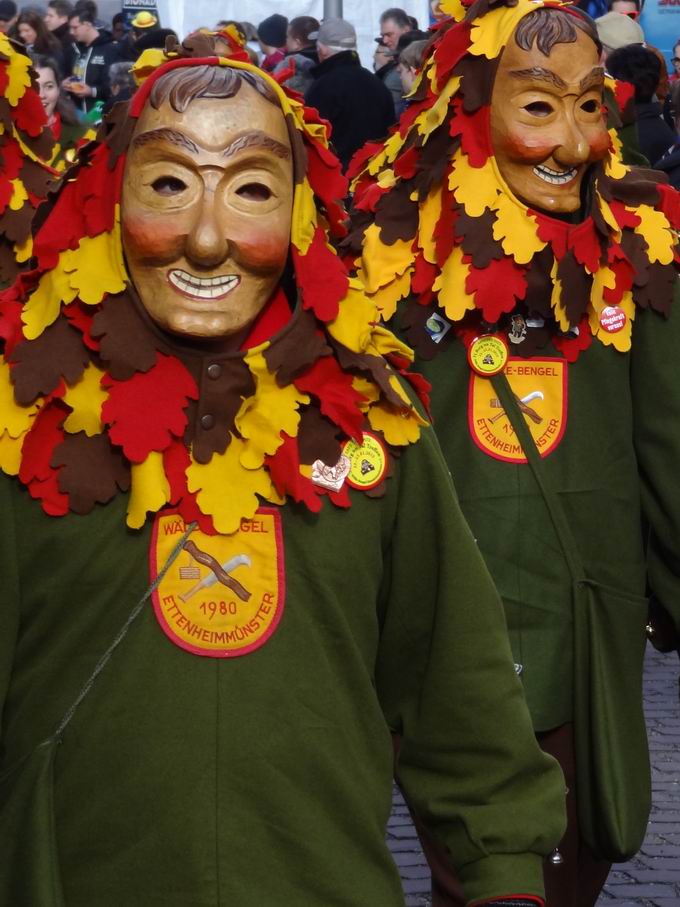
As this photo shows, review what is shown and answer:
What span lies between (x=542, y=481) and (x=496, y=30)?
1114 mm

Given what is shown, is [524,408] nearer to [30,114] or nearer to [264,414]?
[264,414]

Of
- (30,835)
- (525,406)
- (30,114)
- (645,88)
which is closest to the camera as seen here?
(30,835)

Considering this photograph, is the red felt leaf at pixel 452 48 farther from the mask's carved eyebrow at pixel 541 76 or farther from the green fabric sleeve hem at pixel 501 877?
the green fabric sleeve hem at pixel 501 877

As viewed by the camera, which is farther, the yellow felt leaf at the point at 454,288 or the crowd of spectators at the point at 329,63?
the crowd of spectators at the point at 329,63

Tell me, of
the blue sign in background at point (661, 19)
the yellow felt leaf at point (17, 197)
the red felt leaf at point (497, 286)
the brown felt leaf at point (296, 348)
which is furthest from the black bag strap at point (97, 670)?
the blue sign in background at point (661, 19)

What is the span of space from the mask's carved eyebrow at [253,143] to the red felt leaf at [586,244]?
1591 mm

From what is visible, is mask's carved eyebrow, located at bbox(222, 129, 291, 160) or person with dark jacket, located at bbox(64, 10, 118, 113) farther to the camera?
person with dark jacket, located at bbox(64, 10, 118, 113)

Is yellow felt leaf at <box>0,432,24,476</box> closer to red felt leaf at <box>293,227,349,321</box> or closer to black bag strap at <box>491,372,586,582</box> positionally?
red felt leaf at <box>293,227,349,321</box>

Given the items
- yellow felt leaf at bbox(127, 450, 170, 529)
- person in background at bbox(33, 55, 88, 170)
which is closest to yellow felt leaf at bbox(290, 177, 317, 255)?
yellow felt leaf at bbox(127, 450, 170, 529)

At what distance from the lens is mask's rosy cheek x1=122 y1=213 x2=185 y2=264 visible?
10.3ft

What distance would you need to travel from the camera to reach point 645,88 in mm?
8078

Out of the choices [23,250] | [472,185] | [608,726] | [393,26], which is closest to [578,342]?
[472,185]

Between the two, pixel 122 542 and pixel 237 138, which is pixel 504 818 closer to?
pixel 122 542

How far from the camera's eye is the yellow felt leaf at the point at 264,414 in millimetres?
3109
